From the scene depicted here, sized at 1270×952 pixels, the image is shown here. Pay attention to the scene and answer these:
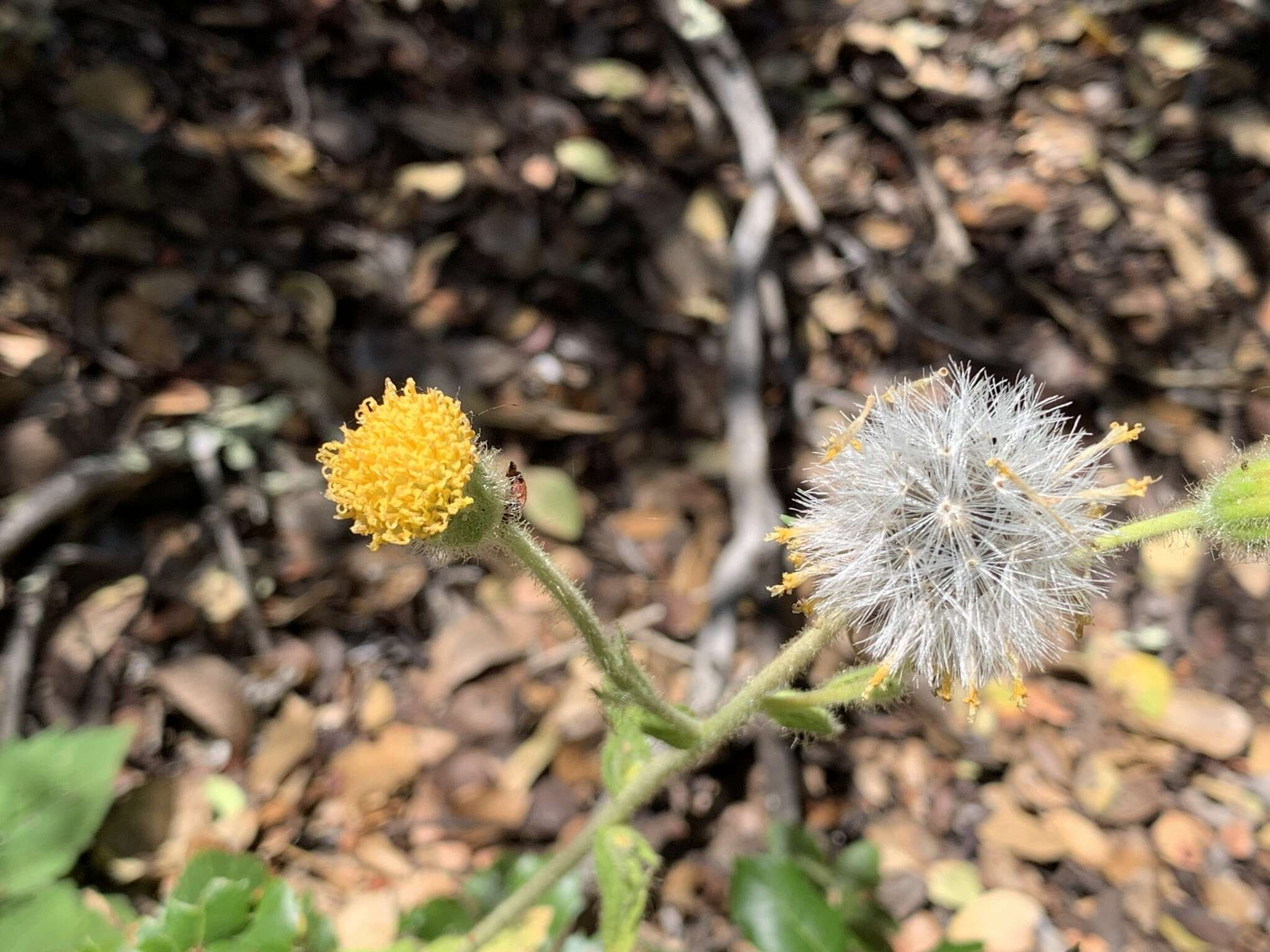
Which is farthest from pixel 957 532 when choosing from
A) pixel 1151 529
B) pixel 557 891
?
pixel 557 891

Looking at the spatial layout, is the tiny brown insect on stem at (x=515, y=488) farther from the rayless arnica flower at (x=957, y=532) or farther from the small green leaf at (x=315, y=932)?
the small green leaf at (x=315, y=932)

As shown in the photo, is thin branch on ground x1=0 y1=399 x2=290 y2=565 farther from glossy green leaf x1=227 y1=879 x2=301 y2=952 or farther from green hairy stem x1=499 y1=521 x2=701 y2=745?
green hairy stem x1=499 y1=521 x2=701 y2=745

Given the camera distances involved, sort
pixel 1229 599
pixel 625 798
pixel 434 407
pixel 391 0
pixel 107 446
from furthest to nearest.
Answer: pixel 391 0 → pixel 1229 599 → pixel 107 446 → pixel 625 798 → pixel 434 407

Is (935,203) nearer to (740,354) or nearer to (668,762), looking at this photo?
(740,354)

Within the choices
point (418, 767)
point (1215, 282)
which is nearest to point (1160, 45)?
point (1215, 282)

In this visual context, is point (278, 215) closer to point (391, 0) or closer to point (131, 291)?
point (131, 291)

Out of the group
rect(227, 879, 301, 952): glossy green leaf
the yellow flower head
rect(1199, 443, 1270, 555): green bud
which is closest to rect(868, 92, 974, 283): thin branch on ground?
rect(1199, 443, 1270, 555): green bud
